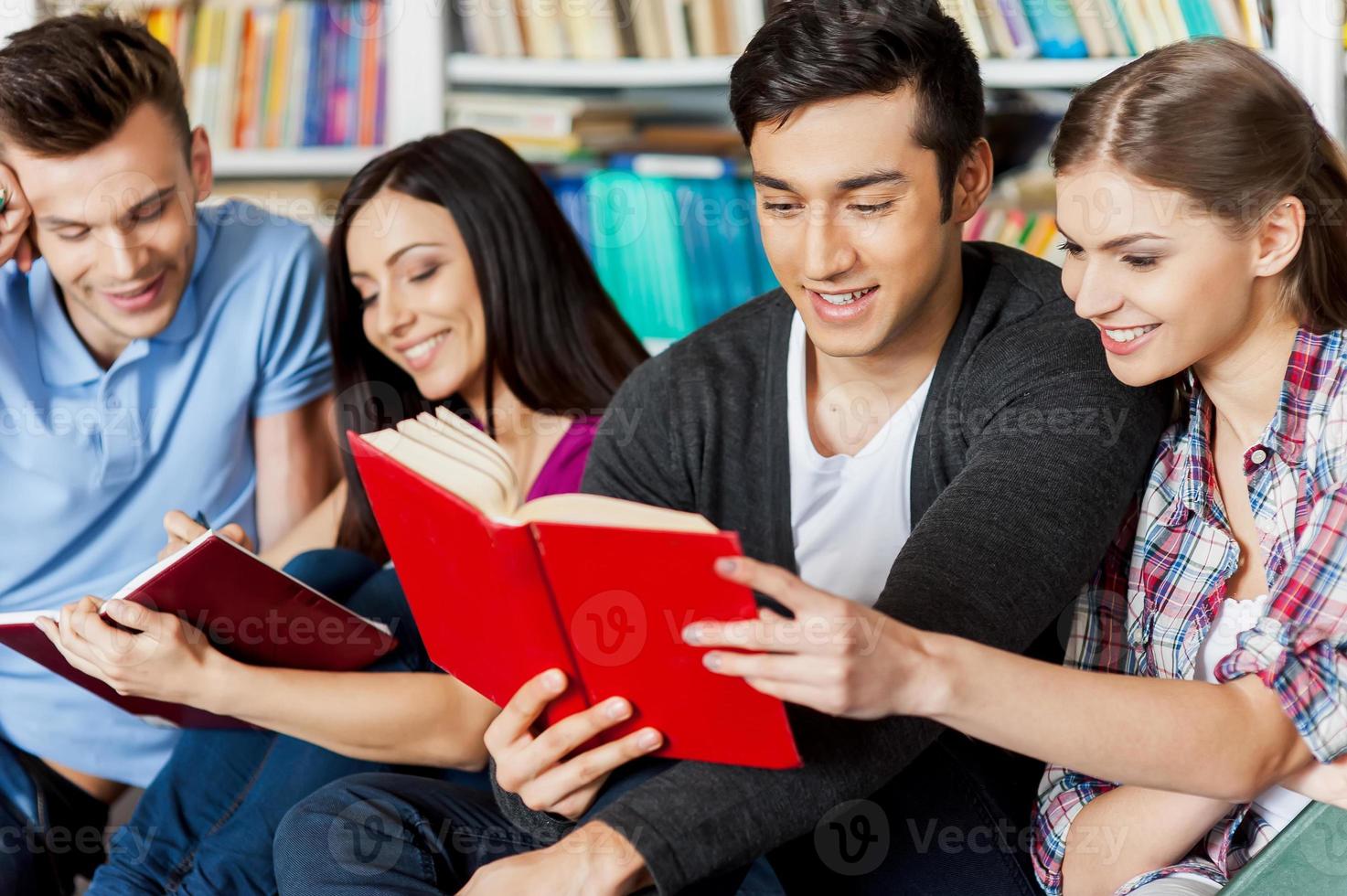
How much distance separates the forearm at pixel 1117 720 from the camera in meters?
0.97

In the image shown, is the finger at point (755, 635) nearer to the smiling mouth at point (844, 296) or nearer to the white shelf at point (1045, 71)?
the smiling mouth at point (844, 296)

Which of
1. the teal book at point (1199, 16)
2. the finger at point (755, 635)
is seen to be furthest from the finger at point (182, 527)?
the teal book at point (1199, 16)

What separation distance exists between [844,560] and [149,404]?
974 millimetres

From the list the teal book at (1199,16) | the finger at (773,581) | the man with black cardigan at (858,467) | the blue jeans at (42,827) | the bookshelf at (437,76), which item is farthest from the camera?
the bookshelf at (437,76)

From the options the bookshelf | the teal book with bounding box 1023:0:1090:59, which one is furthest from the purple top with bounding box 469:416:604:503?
the teal book with bounding box 1023:0:1090:59

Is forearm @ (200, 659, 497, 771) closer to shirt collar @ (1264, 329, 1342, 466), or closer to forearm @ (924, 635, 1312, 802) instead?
forearm @ (924, 635, 1312, 802)

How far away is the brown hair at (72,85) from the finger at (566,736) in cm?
99

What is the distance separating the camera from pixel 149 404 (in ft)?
5.92

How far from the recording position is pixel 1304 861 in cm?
105

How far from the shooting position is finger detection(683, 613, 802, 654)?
0.90 metres

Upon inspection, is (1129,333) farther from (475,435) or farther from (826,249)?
(475,435)

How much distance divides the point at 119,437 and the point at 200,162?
0.39 m

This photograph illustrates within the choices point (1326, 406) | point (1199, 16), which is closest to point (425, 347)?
point (1326, 406)

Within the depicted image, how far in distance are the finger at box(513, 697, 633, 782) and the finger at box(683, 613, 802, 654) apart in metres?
0.18
